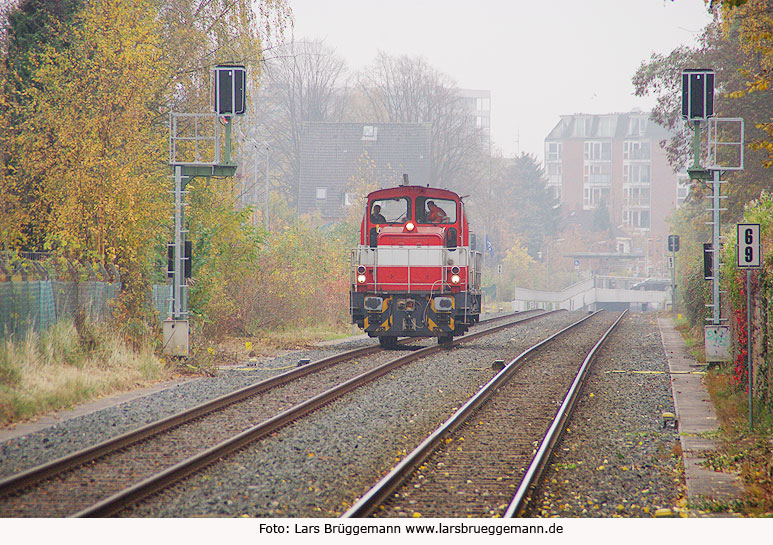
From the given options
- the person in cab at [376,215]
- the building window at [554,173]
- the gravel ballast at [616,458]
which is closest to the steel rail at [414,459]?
the gravel ballast at [616,458]

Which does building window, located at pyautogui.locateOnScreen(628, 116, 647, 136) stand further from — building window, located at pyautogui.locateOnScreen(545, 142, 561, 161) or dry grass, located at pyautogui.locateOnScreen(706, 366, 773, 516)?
dry grass, located at pyautogui.locateOnScreen(706, 366, 773, 516)

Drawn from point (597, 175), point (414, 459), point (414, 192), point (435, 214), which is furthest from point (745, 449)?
point (597, 175)

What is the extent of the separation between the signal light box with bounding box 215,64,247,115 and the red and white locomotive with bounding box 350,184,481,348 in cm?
396

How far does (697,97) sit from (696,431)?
8095mm

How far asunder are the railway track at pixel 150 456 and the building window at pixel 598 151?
104 metres

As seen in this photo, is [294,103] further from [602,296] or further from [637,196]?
[637,196]

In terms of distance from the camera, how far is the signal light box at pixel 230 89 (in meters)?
16.1

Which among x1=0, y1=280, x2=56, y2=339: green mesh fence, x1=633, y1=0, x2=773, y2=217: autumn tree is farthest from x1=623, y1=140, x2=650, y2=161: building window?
x1=0, y1=280, x2=56, y2=339: green mesh fence

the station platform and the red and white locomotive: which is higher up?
the red and white locomotive

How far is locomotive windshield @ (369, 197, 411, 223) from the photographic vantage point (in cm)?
1877

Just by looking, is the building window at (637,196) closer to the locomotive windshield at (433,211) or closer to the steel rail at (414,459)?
the locomotive windshield at (433,211)

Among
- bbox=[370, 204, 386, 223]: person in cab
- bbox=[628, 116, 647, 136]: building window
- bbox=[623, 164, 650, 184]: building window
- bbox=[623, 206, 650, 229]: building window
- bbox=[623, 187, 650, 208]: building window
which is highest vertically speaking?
bbox=[628, 116, 647, 136]: building window

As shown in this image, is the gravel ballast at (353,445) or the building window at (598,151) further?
the building window at (598,151)

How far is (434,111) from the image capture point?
6550 centimetres
